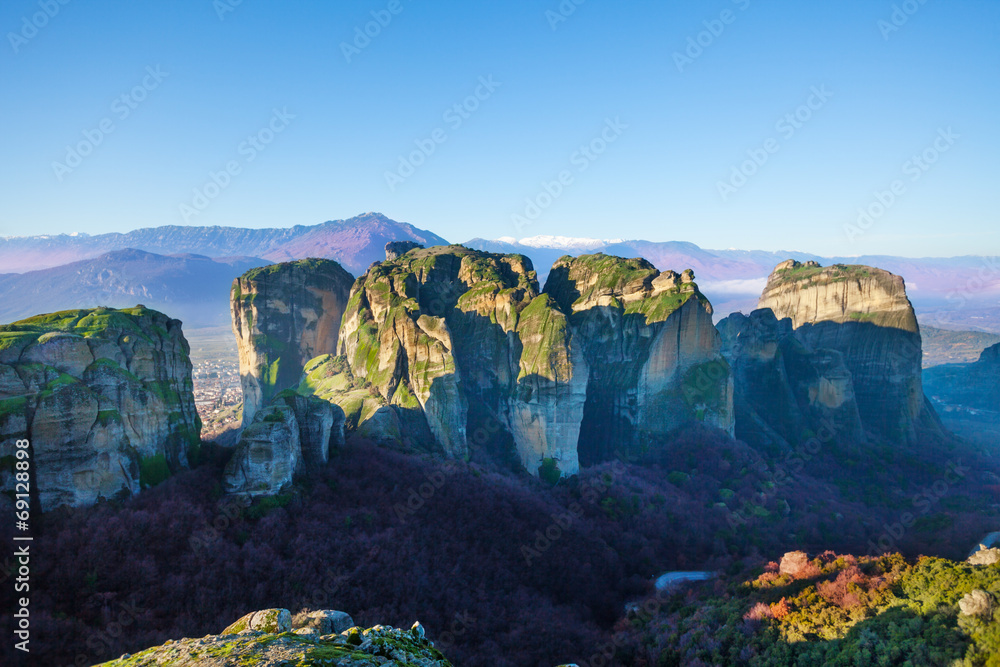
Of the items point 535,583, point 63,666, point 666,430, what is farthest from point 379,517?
point 666,430

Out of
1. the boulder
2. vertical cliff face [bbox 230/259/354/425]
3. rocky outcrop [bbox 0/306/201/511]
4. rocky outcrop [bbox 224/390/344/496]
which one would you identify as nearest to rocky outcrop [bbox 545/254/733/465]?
rocky outcrop [bbox 224/390/344/496]

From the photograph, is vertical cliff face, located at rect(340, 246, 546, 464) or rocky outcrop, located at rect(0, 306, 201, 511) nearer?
rocky outcrop, located at rect(0, 306, 201, 511)

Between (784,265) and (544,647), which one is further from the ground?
(784,265)

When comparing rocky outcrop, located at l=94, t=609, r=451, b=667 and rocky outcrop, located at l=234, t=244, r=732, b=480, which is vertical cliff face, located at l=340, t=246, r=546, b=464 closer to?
rocky outcrop, located at l=234, t=244, r=732, b=480

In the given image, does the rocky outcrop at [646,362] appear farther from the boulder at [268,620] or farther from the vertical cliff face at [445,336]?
the boulder at [268,620]

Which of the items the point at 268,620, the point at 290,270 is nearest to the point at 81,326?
the point at 268,620

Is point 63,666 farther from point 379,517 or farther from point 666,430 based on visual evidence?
point 666,430

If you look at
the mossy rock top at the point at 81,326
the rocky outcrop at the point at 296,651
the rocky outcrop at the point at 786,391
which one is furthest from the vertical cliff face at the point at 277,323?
the rocky outcrop at the point at 296,651
